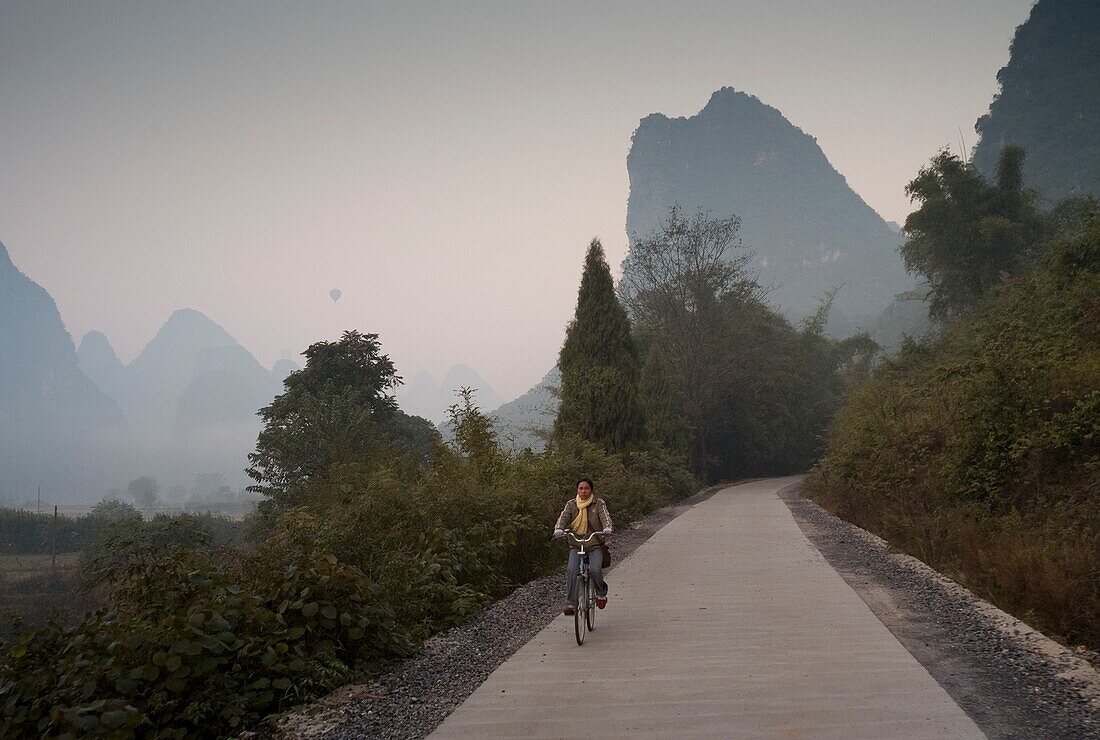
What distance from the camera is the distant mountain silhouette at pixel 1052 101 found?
106438 millimetres

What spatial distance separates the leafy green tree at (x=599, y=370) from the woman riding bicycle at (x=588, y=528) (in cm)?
1777

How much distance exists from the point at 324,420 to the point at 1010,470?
26.3 m

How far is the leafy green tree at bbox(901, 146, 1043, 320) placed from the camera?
39781 millimetres

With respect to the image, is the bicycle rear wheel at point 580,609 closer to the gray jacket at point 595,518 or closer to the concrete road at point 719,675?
the concrete road at point 719,675

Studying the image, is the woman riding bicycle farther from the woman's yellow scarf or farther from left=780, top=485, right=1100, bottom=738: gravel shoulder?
left=780, top=485, right=1100, bottom=738: gravel shoulder

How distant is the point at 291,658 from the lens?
5.89m

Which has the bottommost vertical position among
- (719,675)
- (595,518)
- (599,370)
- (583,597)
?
(719,675)

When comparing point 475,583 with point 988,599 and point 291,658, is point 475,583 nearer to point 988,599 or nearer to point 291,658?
point 291,658

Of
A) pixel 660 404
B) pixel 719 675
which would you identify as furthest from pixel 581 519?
pixel 660 404

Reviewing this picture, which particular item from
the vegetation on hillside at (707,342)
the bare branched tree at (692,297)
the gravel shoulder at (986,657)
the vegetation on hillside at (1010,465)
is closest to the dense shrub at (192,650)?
the gravel shoulder at (986,657)

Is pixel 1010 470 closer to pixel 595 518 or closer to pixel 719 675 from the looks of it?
pixel 595 518

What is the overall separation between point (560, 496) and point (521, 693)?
9.98m

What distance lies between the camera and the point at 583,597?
7727 millimetres

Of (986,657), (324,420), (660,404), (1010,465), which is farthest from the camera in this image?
(660,404)
